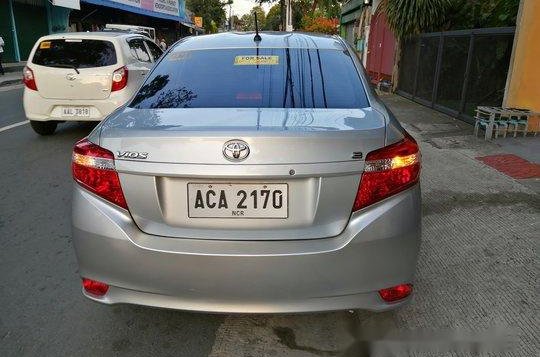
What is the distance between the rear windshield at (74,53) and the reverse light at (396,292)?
20.4 ft

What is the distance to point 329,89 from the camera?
287 cm

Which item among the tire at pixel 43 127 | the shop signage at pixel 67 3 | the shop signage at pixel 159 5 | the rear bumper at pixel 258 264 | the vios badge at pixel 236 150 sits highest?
the shop signage at pixel 159 5

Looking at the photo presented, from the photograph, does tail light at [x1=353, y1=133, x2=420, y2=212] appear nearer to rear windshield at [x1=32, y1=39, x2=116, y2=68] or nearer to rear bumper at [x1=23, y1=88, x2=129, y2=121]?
rear bumper at [x1=23, y1=88, x2=129, y2=121]

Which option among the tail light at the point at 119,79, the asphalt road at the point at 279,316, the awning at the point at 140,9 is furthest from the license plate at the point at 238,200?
the awning at the point at 140,9

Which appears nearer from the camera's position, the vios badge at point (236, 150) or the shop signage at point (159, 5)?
the vios badge at point (236, 150)

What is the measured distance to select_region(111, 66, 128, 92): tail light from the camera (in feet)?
23.6

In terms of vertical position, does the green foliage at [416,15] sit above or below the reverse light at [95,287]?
above

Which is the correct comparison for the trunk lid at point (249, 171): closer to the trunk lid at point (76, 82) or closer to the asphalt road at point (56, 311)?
the asphalt road at point (56, 311)

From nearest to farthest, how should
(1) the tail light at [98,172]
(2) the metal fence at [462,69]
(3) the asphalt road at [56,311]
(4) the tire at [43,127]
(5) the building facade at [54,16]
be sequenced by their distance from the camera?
(1) the tail light at [98,172]
(3) the asphalt road at [56,311]
(4) the tire at [43,127]
(2) the metal fence at [462,69]
(5) the building facade at [54,16]

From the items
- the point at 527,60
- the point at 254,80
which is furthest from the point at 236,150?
the point at 527,60

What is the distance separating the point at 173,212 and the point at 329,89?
123 cm

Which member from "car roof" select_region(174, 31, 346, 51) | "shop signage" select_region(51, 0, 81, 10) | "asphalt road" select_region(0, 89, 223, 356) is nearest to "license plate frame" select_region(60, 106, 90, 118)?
"asphalt road" select_region(0, 89, 223, 356)

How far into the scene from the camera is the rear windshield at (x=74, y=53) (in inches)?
290

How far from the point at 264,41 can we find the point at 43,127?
5769 mm
